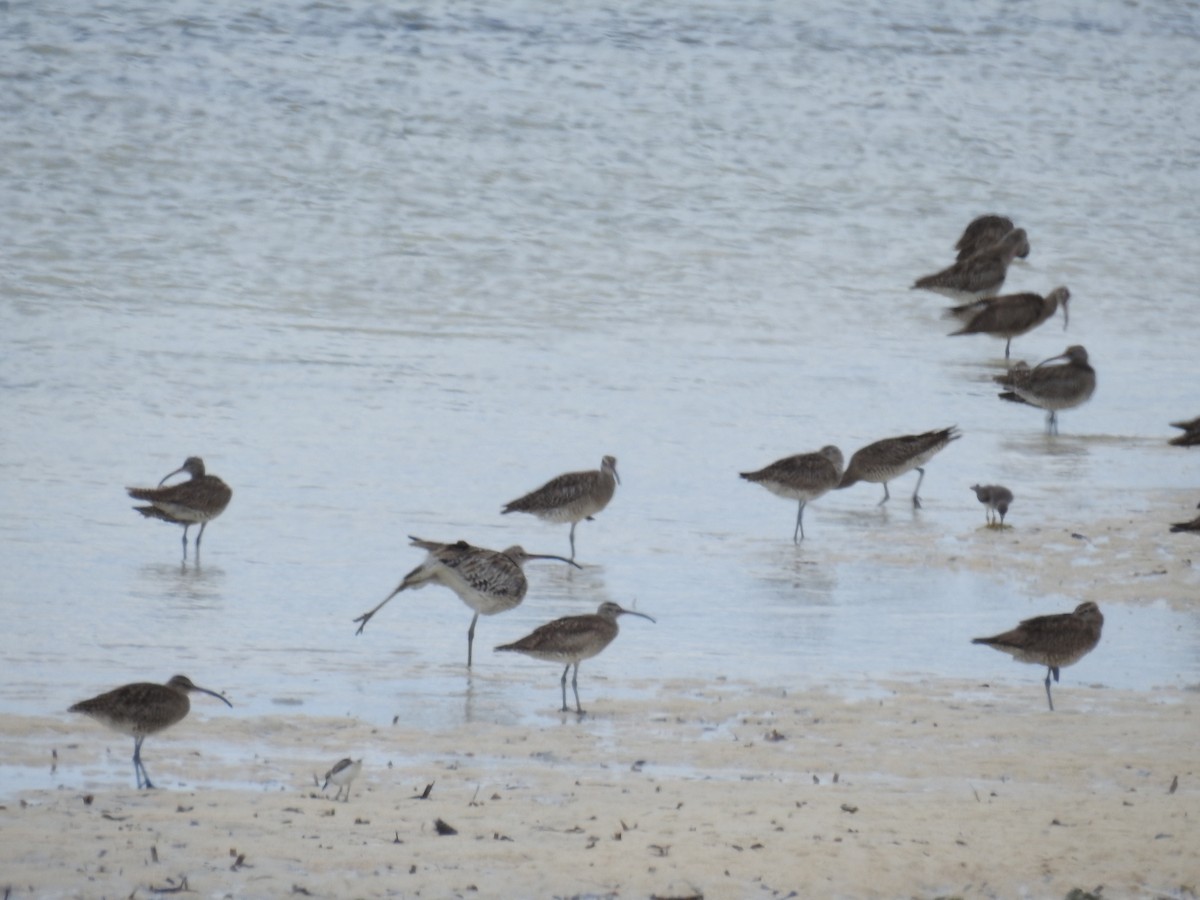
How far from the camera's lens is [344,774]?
653 cm

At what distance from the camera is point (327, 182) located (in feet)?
78.9

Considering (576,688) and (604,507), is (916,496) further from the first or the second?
(576,688)

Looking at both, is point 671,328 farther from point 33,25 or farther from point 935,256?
point 33,25

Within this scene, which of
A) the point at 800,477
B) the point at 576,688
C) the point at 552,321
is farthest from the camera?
the point at 552,321

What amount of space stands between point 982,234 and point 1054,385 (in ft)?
22.5

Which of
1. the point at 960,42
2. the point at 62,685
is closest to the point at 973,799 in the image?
the point at 62,685

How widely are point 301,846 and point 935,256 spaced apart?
57.0ft

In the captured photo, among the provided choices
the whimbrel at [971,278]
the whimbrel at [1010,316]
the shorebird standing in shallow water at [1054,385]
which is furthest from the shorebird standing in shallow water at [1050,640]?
the whimbrel at [971,278]


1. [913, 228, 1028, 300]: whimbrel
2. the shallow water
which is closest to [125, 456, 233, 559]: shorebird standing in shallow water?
the shallow water

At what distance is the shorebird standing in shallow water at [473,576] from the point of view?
926 centimetres

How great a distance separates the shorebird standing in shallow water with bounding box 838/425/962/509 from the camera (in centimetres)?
1248

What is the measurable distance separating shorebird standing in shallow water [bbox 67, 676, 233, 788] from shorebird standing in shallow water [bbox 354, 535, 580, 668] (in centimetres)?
222

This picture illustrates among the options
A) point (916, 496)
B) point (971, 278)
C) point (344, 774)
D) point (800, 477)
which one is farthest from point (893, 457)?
point (971, 278)

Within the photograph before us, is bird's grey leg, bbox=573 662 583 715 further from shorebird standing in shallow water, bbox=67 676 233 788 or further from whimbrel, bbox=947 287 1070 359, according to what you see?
whimbrel, bbox=947 287 1070 359
